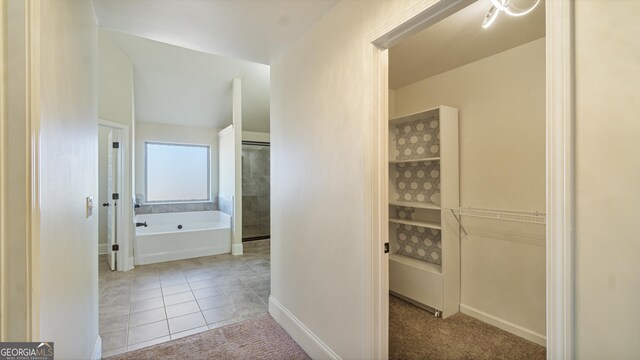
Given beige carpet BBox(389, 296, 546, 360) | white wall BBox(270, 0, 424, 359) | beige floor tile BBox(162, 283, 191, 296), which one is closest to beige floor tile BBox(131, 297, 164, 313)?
beige floor tile BBox(162, 283, 191, 296)

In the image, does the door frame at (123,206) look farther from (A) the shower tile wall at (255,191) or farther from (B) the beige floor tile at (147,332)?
(A) the shower tile wall at (255,191)

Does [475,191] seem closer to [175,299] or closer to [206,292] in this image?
[206,292]

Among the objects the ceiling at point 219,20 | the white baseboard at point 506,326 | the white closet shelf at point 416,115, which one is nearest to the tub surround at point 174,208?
the ceiling at point 219,20

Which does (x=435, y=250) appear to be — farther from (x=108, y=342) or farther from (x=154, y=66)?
(x=154, y=66)

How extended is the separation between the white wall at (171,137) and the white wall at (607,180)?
238 inches

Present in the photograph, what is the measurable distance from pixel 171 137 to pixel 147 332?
165 inches

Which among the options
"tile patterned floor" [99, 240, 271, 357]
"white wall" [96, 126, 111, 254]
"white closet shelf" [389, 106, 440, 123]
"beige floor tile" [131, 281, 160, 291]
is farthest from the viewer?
"white wall" [96, 126, 111, 254]

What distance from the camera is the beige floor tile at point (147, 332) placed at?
2231 mm

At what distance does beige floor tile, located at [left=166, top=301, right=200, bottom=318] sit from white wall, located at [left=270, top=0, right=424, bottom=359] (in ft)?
2.94

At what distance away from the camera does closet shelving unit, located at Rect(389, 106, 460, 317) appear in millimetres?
2648

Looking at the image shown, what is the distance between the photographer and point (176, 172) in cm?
573

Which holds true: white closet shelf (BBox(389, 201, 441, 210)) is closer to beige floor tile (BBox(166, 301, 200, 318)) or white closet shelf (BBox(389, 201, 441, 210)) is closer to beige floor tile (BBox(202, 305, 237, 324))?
beige floor tile (BBox(202, 305, 237, 324))

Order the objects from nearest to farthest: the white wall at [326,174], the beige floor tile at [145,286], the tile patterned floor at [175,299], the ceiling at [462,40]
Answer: the white wall at [326,174]
the ceiling at [462,40]
the tile patterned floor at [175,299]
the beige floor tile at [145,286]

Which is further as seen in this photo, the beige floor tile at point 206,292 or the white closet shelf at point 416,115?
the beige floor tile at point 206,292
